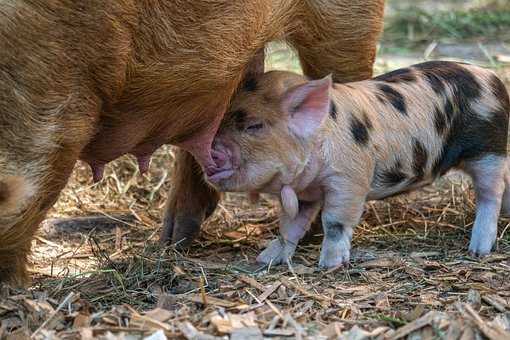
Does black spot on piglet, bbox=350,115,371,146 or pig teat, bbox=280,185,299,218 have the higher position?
black spot on piglet, bbox=350,115,371,146

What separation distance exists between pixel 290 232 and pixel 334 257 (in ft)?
0.99

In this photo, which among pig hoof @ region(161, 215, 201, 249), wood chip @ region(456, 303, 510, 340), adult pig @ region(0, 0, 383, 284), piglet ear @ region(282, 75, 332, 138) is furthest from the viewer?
pig hoof @ region(161, 215, 201, 249)

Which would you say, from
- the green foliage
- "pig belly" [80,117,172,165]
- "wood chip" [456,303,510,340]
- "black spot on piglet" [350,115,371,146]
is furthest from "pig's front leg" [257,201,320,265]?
the green foliage

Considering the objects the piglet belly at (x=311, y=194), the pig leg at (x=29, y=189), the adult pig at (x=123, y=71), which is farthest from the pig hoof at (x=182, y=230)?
the pig leg at (x=29, y=189)

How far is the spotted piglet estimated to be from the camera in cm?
411

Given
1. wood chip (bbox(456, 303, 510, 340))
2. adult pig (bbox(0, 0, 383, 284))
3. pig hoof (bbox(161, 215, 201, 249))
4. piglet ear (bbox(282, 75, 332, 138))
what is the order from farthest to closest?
1. pig hoof (bbox(161, 215, 201, 249))
2. piglet ear (bbox(282, 75, 332, 138))
3. adult pig (bbox(0, 0, 383, 284))
4. wood chip (bbox(456, 303, 510, 340))

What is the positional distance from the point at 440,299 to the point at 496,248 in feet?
2.71

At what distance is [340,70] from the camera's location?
4.85 meters

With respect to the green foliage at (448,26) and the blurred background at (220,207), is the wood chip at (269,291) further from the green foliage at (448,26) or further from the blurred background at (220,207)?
the green foliage at (448,26)

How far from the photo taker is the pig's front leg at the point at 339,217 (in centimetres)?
412

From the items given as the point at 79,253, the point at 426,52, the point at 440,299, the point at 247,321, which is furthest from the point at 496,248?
the point at 426,52

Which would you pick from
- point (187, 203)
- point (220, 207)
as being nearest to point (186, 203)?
point (187, 203)

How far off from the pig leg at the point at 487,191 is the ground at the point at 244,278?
0.10 m

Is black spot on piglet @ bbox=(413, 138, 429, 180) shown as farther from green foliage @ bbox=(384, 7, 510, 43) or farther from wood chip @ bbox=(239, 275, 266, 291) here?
green foliage @ bbox=(384, 7, 510, 43)
